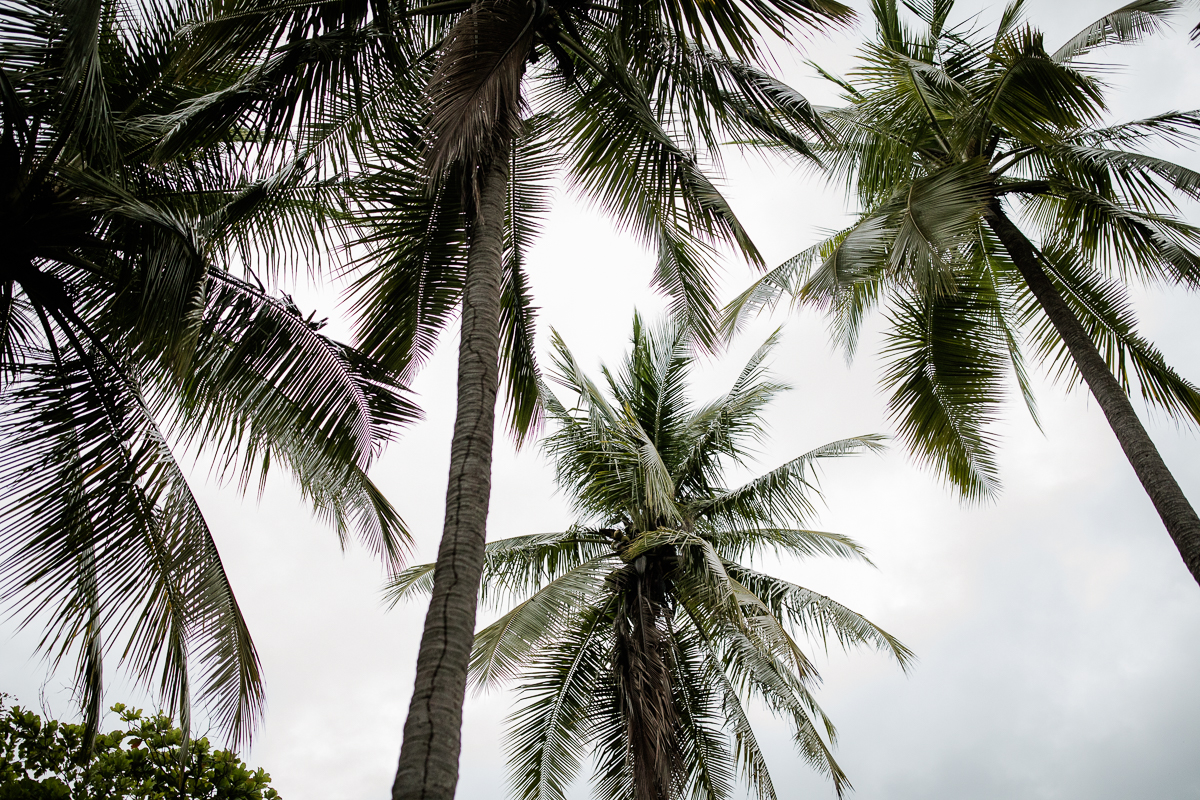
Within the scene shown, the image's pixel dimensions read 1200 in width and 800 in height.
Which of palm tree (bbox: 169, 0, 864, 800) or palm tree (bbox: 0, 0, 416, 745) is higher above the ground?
palm tree (bbox: 169, 0, 864, 800)

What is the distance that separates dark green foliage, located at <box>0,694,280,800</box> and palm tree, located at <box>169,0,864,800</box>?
14.9 ft

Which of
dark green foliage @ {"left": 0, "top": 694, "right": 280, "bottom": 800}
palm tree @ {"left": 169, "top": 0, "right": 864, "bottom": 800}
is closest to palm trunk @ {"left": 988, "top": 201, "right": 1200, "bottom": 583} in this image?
palm tree @ {"left": 169, "top": 0, "right": 864, "bottom": 800}

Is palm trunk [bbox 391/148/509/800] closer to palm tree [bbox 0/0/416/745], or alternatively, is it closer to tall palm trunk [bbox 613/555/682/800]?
palm tree [bbox 0/0/416/745]

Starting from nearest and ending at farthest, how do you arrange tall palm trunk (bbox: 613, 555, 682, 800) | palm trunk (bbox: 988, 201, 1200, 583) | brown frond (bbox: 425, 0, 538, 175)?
brown frond (bbox: 425, 0, 538, 175), palm trunk (bbox: 988, 201, 1200, 583), tall palm trunk (bbox: 613, 555, 682, 800)

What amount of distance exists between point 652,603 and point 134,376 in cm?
765

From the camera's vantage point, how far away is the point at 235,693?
595 cm

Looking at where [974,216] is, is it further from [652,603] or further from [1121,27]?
[652,603]

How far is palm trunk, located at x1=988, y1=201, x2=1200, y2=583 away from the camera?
746cm

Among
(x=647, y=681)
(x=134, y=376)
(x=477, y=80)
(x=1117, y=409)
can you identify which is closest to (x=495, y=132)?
(x=477, y=80)

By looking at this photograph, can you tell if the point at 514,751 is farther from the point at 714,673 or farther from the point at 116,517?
the point at 116,517

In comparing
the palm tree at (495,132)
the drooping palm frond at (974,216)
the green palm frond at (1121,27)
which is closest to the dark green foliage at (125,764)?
the palm tree at (495,132)

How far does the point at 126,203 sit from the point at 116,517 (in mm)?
2039

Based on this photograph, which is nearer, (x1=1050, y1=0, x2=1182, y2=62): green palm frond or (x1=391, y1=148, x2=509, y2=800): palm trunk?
(x1=391, y1=148, x2=509, y2=800): palm trunk

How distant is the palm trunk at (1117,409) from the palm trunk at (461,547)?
585 cm
